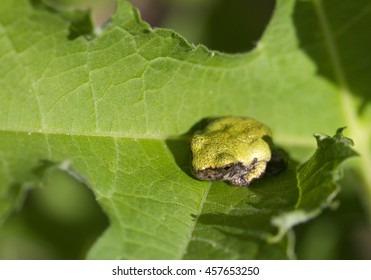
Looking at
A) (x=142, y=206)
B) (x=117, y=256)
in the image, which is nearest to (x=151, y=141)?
(x=142, y=206)

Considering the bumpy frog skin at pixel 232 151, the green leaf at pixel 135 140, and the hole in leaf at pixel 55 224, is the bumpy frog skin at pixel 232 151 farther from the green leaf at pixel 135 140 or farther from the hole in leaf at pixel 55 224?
the hole in leaf at pixel 55 224

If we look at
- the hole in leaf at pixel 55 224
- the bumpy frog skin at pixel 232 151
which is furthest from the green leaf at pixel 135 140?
the hole in leaf at pixel 55 224

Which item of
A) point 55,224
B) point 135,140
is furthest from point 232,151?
point 55,224

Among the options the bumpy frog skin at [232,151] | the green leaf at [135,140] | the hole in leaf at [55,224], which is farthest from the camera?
the hole in leaf at [55,224]

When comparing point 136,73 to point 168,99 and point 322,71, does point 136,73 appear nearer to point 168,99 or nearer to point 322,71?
point 168,99

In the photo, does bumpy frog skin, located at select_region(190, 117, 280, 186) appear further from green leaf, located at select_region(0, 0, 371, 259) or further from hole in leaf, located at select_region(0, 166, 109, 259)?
hole in leaf, located at select_region(0, 166, 109, 259)

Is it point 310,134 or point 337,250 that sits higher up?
point 310,134

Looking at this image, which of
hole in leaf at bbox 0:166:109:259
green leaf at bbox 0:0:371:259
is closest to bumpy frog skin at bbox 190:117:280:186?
green leaf at bbox 0:0:371:259

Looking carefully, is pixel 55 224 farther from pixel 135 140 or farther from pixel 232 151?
pixel 232 151
